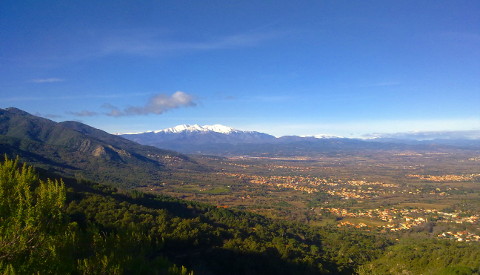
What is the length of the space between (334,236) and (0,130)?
633ft

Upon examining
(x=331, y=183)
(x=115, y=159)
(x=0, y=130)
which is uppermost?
(x=0, y=130)

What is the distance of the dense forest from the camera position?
864cm

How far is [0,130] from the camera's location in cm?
16525

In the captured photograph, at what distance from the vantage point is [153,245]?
2261 cm

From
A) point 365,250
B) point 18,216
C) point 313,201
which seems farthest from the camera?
point 313,201

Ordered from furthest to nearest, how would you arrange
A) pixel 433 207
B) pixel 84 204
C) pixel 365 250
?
pixel 433 207 < pixel 365 250 < pixel 84 204

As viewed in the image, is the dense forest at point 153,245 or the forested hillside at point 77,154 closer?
the dense forest at point 153,245

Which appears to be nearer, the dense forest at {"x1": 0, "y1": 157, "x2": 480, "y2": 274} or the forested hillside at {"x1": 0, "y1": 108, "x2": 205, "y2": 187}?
the dense forest at {"x1": 0, "y1": 157, "x2": 480, "y2": 274}

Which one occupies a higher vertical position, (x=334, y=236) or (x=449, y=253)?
(x=449, y=253)

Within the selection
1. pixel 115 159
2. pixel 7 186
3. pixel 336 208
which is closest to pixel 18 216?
pixel 7 186

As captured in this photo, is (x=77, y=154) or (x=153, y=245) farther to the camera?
(x=77, y=154)

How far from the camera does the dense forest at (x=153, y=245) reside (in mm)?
8640

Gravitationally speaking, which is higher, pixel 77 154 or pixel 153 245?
pixel 77 154

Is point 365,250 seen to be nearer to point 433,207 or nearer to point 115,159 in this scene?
point 433,207
